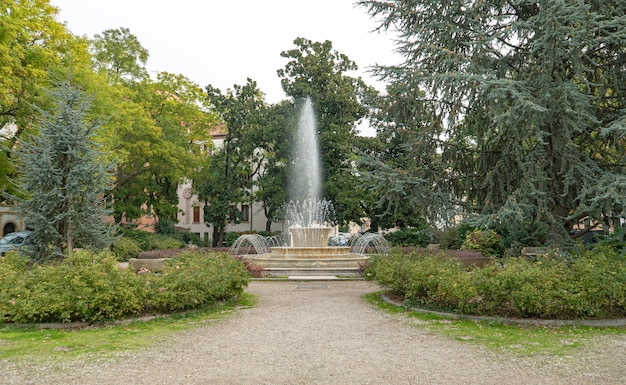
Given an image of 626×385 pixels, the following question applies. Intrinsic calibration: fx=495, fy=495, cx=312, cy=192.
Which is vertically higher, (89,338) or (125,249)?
(125,249)


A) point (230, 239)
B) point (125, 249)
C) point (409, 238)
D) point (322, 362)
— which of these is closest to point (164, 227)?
point (230, 239)

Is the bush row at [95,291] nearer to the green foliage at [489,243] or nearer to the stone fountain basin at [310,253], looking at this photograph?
the stone fountain basin at [310,253]

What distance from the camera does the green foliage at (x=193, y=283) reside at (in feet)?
28.2

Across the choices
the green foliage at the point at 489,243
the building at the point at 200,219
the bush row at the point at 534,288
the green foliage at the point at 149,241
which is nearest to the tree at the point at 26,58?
the green foliage at the point at 149,241

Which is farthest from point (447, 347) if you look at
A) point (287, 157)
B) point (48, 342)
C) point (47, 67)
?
point (287, 157)

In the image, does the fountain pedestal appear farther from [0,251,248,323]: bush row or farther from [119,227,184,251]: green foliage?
[119,227,184,251]: green foliage

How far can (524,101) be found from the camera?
344 inches

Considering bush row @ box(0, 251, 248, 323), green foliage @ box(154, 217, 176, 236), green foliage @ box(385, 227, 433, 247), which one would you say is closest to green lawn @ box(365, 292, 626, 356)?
bush row @ box(0, 251, 248, 323)

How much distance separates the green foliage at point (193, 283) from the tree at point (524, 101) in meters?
4.14

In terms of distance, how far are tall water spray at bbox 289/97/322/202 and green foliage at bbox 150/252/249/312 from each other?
831 inches

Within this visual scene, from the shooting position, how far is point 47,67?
67.7 feet

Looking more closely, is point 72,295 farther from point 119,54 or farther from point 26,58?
point 119,54

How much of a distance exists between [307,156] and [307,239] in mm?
12336

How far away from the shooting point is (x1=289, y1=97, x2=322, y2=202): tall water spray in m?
31.8
